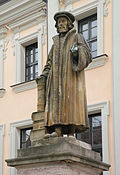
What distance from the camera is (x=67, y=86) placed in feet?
26.7

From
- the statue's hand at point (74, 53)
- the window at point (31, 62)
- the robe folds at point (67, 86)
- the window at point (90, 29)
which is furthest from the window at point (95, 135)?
the statue's hand at point (74, 53)

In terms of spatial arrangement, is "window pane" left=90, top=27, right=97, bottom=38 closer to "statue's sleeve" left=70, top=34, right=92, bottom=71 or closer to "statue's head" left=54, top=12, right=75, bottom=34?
"statue's head" left=54, top=12, right=75, bottom=34

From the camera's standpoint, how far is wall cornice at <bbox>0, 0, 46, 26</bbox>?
1677 cm

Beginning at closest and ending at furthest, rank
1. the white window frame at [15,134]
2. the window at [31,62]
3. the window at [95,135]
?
the window at [95,135] < the white window frame at [15,134] < the window at [31,62]

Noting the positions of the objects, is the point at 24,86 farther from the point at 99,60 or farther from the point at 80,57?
the point at 80,57

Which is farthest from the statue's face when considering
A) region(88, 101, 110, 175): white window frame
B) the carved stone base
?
region(88, 101, 110, 175): white window frame

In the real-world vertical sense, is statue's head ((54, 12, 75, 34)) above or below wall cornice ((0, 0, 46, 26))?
below

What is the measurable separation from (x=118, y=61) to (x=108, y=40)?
82 cm

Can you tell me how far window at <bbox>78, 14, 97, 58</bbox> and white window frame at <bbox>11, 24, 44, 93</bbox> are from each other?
167 cm

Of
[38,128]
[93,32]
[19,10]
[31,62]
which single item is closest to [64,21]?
[38,128]

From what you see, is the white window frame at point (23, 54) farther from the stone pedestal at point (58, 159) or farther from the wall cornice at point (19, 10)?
the stone pedestal at point (58, 159)

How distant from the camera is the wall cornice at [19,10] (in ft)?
55.0

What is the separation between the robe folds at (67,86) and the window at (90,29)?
20.4ft

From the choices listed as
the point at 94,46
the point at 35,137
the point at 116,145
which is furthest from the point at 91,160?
the point at 94,46
